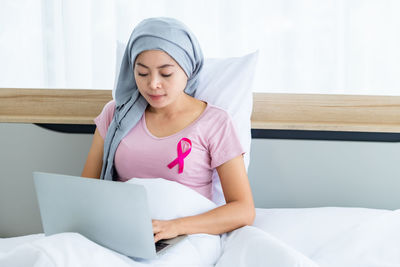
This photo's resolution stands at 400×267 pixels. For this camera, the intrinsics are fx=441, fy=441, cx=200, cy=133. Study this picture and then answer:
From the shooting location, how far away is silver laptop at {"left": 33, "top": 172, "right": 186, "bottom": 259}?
87cm

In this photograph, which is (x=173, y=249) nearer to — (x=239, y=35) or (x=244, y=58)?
(x=244, y=58)

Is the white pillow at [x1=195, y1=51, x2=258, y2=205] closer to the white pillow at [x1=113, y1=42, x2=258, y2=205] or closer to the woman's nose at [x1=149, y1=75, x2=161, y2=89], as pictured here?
the white pillow at [x1=113, y1=42, x2=258, y2=205]

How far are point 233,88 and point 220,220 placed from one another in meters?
0.44

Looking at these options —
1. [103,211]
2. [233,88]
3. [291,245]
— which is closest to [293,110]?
[233,88]

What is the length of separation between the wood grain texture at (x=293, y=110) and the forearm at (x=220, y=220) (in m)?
0.39

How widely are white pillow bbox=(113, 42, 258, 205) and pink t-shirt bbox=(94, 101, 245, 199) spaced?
0.10 metres

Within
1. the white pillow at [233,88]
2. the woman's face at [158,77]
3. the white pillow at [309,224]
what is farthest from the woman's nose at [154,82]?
the white pillow at [309,224]

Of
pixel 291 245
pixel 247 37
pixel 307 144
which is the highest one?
pixel 247 37

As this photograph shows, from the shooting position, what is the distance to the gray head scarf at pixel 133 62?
1.13m

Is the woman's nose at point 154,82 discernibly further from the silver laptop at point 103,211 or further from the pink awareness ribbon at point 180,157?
the silver laptop at point 103,211

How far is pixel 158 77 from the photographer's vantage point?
3.78ft

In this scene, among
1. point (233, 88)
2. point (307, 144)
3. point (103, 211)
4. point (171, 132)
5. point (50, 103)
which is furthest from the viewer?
point (50, 103)

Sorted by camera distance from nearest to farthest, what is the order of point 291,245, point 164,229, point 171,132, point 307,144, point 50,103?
point 164,229, point 291,245, point 171,132, point 307,144, point 50,103

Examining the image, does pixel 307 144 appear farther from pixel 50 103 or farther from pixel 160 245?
pixel 50 103
